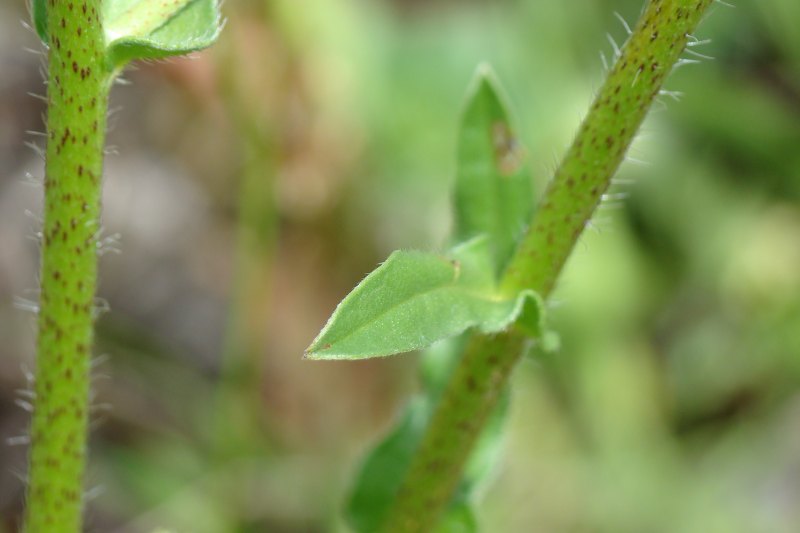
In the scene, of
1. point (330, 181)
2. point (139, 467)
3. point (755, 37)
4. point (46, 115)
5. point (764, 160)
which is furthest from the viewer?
point (755, 37)

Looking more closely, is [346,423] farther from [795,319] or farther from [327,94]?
[795,319]

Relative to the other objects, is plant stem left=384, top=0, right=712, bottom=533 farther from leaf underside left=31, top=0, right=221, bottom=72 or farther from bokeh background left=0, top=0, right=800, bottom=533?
bokeh background left=0, top=0, right=800, bottom=533

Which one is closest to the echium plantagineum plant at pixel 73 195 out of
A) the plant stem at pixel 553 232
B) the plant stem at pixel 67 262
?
the plant stem at pixel 67 262

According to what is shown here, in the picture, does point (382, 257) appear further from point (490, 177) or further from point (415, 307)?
point (415, 307)

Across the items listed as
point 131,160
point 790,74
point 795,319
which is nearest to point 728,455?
point 795,319

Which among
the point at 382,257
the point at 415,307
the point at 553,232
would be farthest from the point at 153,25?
the point at 382,257

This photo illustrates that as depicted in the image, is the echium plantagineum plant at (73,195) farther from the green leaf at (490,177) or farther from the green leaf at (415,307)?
the green leaf at (490,177)
